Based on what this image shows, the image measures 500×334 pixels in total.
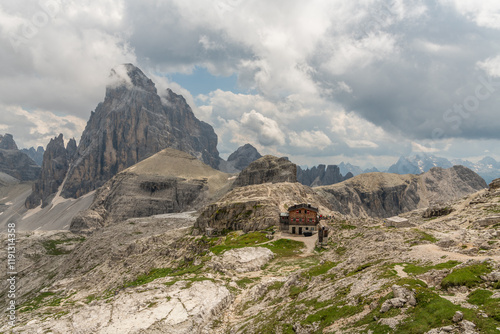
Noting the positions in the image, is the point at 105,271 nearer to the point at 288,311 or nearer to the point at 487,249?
the point at 288,311

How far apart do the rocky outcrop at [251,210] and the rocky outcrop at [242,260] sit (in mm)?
36381

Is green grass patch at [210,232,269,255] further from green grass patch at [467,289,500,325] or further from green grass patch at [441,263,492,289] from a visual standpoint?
green grass patch at [467,289,500,325]

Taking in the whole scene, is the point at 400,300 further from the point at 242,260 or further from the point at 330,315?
the point at 242,260

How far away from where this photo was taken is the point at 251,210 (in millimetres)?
111688

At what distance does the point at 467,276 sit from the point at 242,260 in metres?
39.0

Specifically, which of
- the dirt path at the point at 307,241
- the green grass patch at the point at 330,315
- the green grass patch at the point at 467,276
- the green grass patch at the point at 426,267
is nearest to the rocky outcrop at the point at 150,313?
the green grass patch at the point at 330,315

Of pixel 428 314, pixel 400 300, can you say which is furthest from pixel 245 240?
pixel 428 314

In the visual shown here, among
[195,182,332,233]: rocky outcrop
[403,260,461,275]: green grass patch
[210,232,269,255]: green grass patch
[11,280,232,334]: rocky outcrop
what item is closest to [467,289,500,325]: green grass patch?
[403,260,461,275]: green grass patch

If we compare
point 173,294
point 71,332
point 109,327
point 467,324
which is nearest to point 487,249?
point 467,324

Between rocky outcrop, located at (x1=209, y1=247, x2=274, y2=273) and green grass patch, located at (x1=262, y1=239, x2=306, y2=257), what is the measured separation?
12.5 feet

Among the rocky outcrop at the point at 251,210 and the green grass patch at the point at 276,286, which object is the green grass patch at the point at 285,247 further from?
the rocky outcrop at the point at 251,210

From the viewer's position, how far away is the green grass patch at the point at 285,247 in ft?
209

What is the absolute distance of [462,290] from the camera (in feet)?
67.6

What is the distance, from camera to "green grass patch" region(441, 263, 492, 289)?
2106 centimetres
